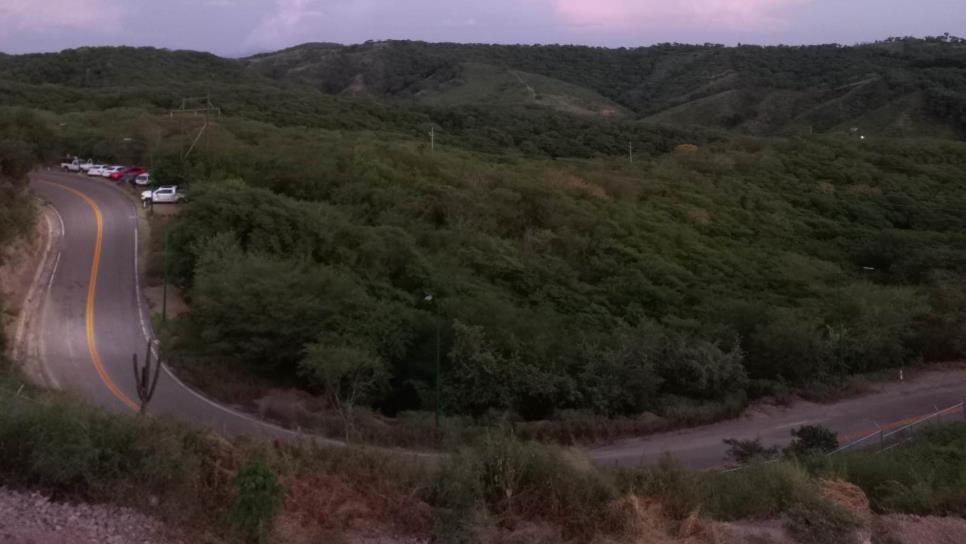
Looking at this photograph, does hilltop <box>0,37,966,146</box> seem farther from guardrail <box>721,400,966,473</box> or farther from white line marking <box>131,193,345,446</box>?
guardrail <box>721,400,966,473</box>

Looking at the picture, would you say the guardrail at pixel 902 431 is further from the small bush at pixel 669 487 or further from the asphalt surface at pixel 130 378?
the small bush at pixel 669 487

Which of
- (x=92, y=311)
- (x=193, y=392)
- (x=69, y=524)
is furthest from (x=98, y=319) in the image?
(x=69, y=524)

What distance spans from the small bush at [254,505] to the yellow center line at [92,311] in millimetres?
14381

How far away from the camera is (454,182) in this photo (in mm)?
38469

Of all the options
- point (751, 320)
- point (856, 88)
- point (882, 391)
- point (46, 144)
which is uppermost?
point (856, 88)

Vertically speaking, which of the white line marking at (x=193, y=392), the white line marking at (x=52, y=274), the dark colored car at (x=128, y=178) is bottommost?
the white line marking at (x=193, y=392)

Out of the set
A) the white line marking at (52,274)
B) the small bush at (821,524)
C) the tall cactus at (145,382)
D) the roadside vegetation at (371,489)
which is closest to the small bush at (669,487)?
the roadside vegetation at (371,489)

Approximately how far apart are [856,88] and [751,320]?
6432 centimetres

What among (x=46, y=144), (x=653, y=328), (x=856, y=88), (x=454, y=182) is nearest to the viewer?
(x=653, y=328)

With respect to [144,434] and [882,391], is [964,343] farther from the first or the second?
[144,434]

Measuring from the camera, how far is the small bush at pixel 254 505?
6.82m

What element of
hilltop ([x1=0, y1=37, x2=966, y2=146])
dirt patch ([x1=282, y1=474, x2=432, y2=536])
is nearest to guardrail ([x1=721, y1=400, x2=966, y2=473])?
dirt patch ([x1=282, y1=474, x2=432, y2=536])

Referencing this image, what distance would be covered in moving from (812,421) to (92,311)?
21.3 meters

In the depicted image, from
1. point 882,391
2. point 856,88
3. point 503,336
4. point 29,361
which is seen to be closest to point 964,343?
point 882,391
